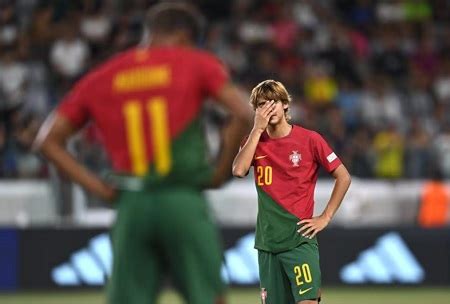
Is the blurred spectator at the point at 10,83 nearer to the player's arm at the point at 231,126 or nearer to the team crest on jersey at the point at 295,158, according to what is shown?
the team crest on jersey at the point at 295,158

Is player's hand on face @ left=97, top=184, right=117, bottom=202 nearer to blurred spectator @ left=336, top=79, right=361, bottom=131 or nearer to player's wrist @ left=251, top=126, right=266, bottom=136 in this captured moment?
player's wrist @ left=251, top=126, right=266, bottom=136

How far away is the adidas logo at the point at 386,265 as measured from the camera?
1515 centimetres

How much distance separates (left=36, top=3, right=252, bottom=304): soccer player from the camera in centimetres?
506

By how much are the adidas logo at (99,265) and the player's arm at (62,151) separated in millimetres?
9516

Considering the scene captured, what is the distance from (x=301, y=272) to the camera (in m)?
7.68

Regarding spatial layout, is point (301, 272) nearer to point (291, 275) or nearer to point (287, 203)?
point (291, 275)

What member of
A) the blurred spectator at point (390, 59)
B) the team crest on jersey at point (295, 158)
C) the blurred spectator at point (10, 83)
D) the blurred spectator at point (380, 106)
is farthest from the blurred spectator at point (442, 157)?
the team crest on jersey at point (295, 158)

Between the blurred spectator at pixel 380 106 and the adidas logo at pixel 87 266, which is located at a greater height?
the blurred spectator at pixel 380 106

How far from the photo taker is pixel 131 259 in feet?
16.8

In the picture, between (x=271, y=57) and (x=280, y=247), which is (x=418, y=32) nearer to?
(x=271, y=57)

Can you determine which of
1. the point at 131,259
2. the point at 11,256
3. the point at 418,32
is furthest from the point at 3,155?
the point at 131,259

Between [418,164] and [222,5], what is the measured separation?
5.12m

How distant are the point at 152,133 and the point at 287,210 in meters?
2.76

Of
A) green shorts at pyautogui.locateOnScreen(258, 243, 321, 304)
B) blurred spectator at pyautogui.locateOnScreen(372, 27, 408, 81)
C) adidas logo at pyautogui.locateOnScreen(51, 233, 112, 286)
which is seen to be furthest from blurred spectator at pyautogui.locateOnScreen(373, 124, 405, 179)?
green shorts at pyautogui.locateOnScreen(258, 243, 321, 304)
